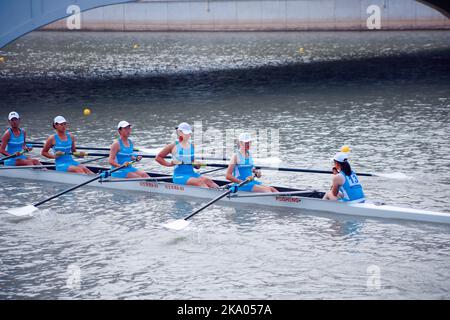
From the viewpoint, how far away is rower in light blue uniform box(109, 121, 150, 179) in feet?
63.7

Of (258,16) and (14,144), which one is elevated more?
(258,16)

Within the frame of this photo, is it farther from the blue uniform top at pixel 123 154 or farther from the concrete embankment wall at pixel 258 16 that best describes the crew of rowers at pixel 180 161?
the concrete embankment wall at pixel 258 16

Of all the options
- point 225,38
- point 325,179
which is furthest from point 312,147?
point 225,38

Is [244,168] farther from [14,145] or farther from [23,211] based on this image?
[14,145]

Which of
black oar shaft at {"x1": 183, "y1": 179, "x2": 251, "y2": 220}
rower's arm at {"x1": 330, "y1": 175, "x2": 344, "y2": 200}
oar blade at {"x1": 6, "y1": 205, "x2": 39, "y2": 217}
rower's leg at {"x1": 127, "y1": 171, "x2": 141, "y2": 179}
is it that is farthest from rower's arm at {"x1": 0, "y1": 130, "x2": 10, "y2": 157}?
rower's arm at {"x1": 330, "y1": 175, "x2": 344, "y2": 200}

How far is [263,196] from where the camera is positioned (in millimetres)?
17750

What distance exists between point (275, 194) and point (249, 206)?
80 centimetres

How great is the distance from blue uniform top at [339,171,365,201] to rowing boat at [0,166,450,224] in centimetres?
15

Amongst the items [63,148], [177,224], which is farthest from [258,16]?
[177,224]

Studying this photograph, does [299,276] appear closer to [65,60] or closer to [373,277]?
[373,277]

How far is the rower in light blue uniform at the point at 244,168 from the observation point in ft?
58.0

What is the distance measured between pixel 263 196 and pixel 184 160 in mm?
2057

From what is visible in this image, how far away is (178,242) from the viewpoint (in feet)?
51.6

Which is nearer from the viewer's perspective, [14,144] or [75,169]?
[75,169]
